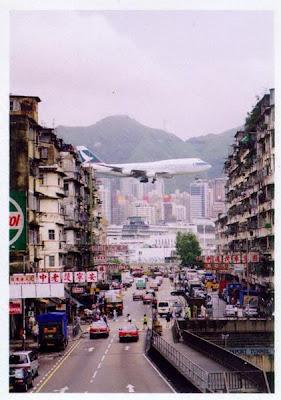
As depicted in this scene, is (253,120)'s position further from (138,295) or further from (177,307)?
(138,295)

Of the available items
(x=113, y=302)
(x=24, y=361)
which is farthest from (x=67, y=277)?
(x=113, y=302)

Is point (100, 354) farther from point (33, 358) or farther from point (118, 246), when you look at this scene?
point (118, 246)

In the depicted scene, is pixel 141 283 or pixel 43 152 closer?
pixel 43 152

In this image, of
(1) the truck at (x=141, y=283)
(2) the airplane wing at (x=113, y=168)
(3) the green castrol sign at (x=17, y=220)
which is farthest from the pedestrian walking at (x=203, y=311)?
(3) the green castrol sign at (x=17, y=220)

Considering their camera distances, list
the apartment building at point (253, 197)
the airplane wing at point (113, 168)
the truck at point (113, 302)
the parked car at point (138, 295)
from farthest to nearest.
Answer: the parked car at point (138, 295) < the truck at point (113, 302) < the apartment building at point (253, 197) < the airplane wing at point (113, 168)

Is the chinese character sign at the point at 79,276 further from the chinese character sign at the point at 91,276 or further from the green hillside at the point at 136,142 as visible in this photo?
the green hillside at the point at 136,142

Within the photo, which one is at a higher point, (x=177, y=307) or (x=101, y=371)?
(x=177, y=307)
